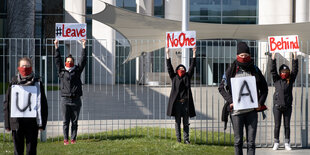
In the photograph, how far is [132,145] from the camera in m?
8.74

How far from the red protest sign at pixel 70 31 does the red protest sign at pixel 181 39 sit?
1.76 m

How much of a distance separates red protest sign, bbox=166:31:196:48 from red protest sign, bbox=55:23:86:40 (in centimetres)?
176

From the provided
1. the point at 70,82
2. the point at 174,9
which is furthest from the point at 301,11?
the point at 70,82

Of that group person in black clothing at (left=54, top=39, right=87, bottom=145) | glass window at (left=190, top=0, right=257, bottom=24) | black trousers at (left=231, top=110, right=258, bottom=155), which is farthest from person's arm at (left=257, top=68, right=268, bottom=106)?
glass window at (left=190, top=0, right=257, bottom=24)

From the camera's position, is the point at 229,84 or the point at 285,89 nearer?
the point at 229,84

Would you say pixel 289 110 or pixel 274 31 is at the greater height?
pixel 274 31

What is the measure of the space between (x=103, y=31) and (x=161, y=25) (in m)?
13.6

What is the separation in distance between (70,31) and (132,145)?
2.69m

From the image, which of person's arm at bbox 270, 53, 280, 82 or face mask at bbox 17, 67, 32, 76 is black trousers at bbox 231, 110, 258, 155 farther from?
face mask at bbox 17, 67, 32, 76

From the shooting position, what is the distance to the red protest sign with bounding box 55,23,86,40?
9.36 metres

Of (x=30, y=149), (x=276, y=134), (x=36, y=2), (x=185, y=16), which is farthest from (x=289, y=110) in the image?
(x=36, y=2)

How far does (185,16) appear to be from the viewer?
1116 cm

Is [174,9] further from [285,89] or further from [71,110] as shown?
[71,110]

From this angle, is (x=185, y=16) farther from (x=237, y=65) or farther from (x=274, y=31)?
(x=274, y=31)
